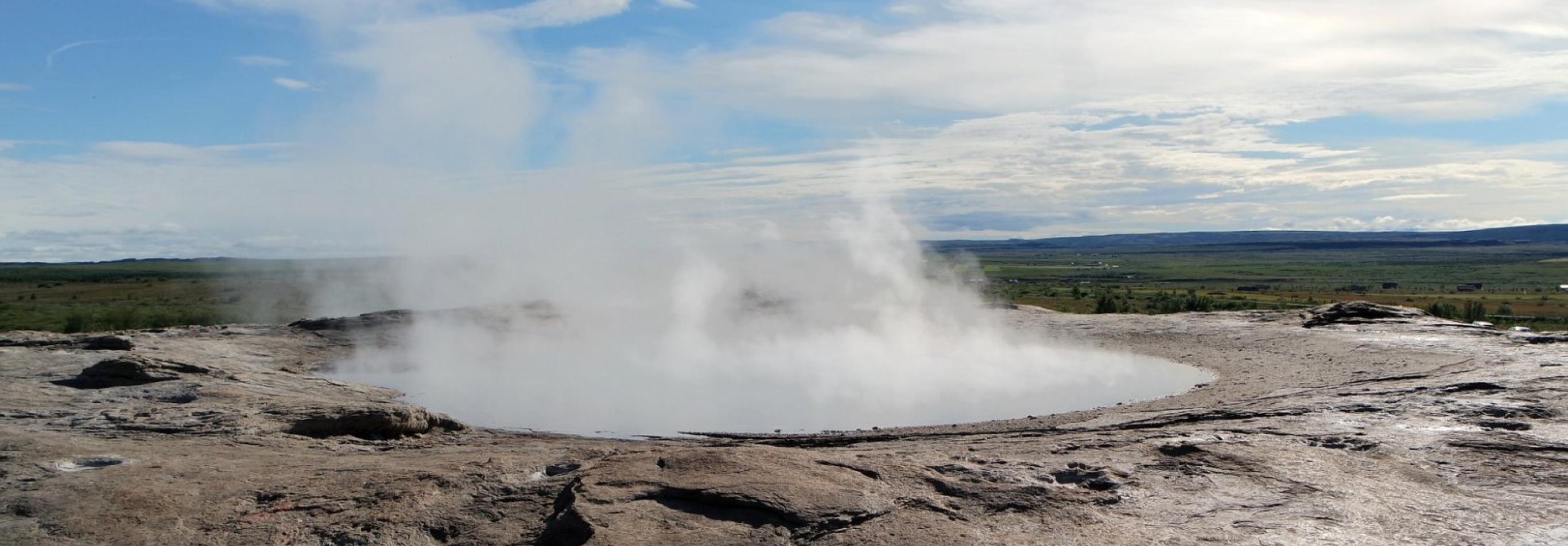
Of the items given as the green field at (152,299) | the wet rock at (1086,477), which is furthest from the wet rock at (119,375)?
the green field at (152,299)

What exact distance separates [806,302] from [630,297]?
4745 mm

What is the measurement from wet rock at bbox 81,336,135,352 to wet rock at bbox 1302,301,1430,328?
66.1ft

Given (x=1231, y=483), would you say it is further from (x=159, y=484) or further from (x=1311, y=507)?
(x=159, y=484)

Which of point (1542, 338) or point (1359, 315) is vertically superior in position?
point (1359, 315)

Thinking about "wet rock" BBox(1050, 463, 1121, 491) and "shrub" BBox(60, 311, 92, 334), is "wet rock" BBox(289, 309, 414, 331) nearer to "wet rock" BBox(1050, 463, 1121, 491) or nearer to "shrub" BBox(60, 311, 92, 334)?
"shrub" BBox(60, 311, 92, 334)

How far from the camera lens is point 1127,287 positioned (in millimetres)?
68375

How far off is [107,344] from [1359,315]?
2166cm

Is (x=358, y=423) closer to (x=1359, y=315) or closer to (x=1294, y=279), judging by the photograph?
(x=1359, y=315)

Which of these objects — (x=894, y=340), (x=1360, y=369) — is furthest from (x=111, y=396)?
(x=1360, y=369)

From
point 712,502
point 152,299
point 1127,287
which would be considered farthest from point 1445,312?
point 152,299

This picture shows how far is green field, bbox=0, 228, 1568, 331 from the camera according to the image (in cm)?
3366

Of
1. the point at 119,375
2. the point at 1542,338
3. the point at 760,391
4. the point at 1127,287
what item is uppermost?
the point at 1127,287

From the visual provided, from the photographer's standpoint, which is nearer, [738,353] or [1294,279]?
[738,353]

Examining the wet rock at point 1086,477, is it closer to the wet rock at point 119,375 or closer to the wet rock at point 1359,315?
the wet rock at point 119,375
